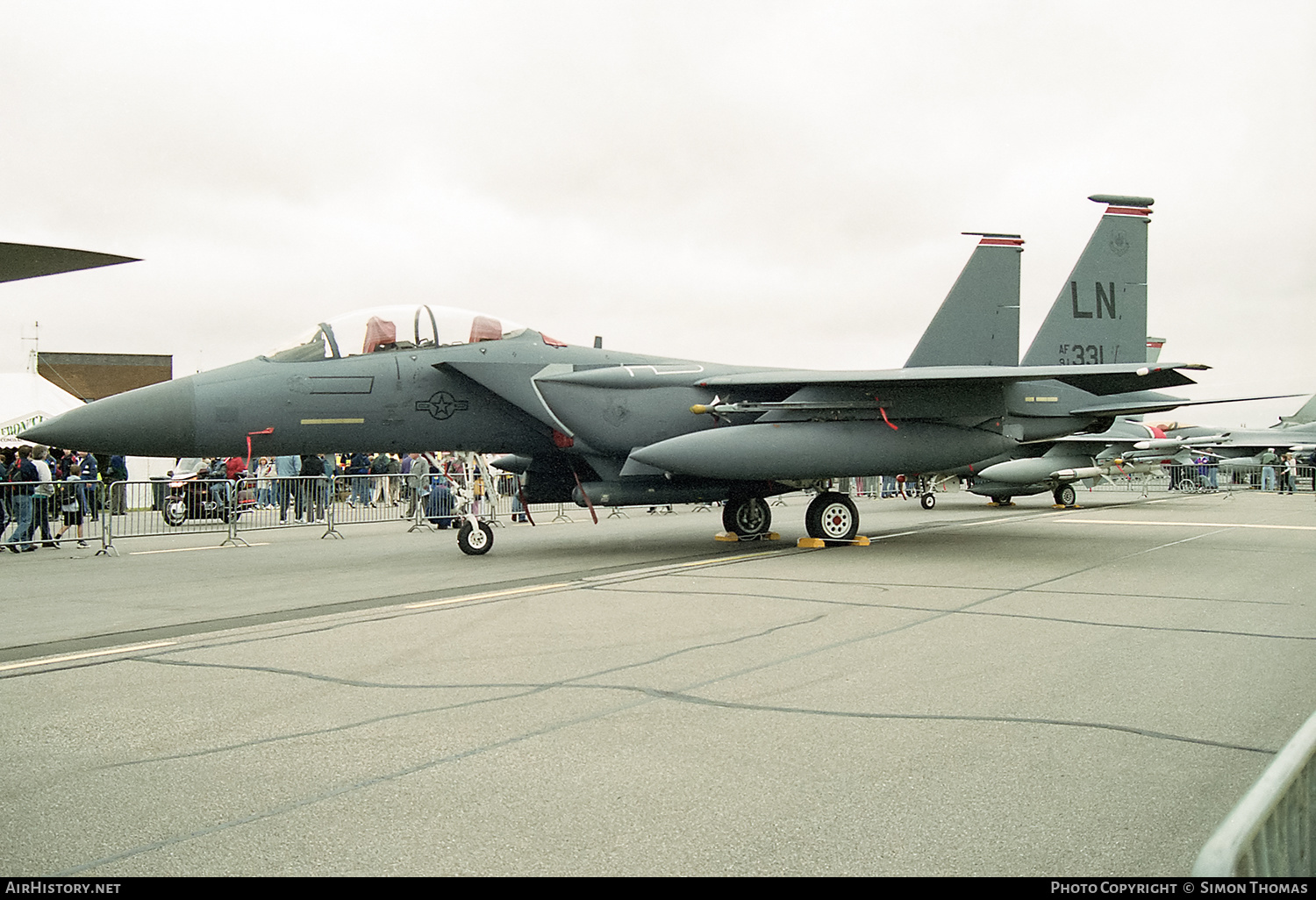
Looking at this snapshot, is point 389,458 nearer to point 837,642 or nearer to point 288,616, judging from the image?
point 288,616

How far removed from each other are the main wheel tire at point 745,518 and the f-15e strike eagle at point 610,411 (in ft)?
0.06

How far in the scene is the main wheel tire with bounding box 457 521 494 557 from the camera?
10.8 metres

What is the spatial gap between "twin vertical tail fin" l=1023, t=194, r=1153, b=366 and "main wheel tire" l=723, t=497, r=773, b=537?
5010mm

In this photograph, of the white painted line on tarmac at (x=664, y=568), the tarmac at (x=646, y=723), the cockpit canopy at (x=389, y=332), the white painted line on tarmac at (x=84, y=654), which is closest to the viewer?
the tarmac at (x=646, y=723)

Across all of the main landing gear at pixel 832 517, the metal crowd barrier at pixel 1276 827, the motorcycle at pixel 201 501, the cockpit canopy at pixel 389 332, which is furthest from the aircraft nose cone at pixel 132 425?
the metal crowd barrier at pixel 1276 827

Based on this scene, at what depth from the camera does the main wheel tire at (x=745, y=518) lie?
1255 cm

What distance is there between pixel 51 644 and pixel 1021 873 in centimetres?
569

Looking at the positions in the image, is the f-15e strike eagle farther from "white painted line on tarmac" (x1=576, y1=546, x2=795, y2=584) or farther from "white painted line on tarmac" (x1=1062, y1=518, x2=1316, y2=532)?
"white painted line on tarmac" (x1=1062, y1=518, x2=1316, y2=532)

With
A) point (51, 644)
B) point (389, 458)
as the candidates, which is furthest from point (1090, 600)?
point (389, 458)

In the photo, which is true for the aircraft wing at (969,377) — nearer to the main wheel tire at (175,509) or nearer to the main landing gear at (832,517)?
the main landing gear at (832,517)

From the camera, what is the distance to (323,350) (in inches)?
394

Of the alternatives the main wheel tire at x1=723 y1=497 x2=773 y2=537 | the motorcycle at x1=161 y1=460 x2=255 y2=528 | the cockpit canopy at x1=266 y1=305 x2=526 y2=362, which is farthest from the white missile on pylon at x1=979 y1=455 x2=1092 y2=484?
the motorcycle at x1=161 y1=460 x2=255 y2=528

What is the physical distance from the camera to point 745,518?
41.3 feet

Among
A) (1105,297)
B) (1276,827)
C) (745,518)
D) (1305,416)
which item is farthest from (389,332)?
(1305,416)
